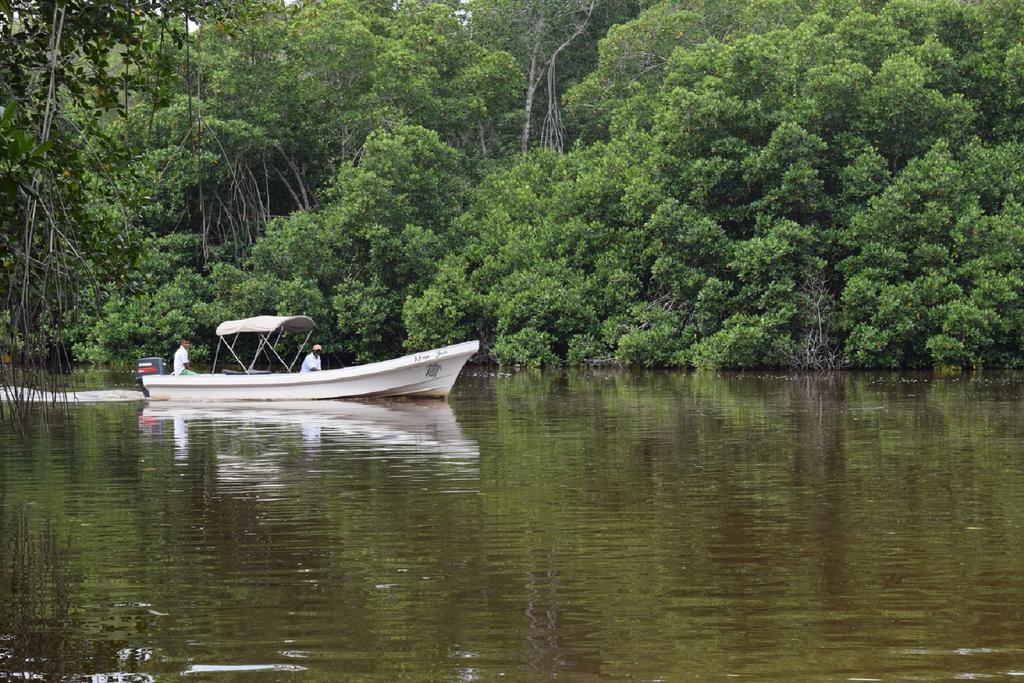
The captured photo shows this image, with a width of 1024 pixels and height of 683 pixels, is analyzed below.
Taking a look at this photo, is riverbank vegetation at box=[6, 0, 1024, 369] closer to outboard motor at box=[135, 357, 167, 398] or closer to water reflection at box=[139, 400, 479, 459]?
outboard motor at box=[135, 357, 167, 398]

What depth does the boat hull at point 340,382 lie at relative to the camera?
92.1 feet

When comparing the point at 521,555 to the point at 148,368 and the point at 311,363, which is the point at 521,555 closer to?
the point at 311,363

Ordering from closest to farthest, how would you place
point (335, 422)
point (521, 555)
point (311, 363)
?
point (521, 555) < point (335, 422) < point (311, 363)

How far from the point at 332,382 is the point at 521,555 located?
1861cm

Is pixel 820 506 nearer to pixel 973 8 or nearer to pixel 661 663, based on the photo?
pixel 661 663

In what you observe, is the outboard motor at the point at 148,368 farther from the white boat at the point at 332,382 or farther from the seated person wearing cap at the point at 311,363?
the seated person wearing cap at the point at 311,363

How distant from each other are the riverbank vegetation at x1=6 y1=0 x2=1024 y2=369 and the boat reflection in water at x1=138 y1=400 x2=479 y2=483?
7.70 metres

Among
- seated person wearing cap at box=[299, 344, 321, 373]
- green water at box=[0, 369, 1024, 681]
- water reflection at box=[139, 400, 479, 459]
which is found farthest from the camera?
seated person wearing cap at box=[299, 344, 321, 373]

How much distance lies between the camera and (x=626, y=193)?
3956 cm

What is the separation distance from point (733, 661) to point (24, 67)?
25.2ft

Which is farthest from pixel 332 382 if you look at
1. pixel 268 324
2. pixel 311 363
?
pixel 268 324

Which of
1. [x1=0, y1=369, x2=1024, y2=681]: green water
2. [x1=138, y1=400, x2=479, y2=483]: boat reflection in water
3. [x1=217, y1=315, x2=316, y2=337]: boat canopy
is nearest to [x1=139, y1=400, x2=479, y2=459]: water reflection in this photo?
[x1=138, y1=400, x2=479, y2=483]: boat reflection in water

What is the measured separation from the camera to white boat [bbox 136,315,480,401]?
28094mm

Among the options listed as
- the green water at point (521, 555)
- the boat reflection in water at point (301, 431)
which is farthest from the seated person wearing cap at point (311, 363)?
the green water at point (521, 555)
